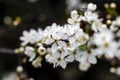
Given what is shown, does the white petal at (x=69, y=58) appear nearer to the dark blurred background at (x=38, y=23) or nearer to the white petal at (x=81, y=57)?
the white petal at (x=81, y=57)

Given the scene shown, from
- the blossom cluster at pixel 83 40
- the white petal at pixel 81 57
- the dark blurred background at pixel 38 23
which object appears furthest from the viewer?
the dark blurred background at pixel 38 23

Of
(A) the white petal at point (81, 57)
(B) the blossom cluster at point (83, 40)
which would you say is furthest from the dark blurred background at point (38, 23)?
(A) the white petal at point (81, 57)

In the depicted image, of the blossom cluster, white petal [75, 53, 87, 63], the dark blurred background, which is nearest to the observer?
→ the blossom cluster

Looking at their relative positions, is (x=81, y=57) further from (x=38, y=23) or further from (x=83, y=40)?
(x=38, y=23)

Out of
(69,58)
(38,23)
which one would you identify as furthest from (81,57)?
(38,23)

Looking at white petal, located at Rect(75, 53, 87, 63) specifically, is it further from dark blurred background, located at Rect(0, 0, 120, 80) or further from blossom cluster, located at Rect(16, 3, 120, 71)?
dark blurred background, located at Rect(0, 0, 120, 80)

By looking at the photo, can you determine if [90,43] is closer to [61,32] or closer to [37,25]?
[61,32]

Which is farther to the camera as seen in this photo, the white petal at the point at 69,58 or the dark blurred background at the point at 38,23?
the dark blurred background at the point at 38,23

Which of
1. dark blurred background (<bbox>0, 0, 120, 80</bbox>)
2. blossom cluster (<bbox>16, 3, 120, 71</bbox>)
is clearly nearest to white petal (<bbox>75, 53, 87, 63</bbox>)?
blossom cluster (<bbox>16, 3, 120, 71</bbox>)

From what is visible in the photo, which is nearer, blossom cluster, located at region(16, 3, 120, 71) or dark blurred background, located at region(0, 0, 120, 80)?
blossom cluster, located at region(16, 3, 120, 71)

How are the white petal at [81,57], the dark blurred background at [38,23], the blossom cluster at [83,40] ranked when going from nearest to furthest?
the blossom cluster at [83,40] < the white petal at [81,57] < the dark blurred background at [38,23]

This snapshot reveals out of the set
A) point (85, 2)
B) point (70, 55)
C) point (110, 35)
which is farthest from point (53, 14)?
point (110, 35)
